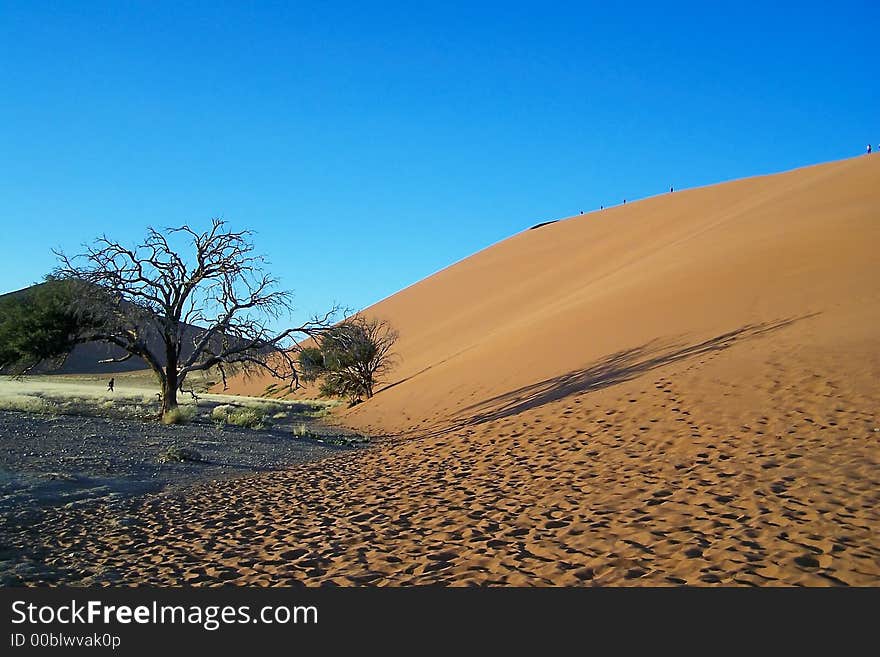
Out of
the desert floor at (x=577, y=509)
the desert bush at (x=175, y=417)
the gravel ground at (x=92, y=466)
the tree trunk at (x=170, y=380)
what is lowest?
the desert floor at (x=577, y=509)

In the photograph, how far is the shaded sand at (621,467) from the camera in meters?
6.08

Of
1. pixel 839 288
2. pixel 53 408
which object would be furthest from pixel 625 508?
pixel 53 408

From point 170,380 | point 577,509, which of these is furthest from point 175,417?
point 577,509

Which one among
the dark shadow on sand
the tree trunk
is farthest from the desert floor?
the tree trunk

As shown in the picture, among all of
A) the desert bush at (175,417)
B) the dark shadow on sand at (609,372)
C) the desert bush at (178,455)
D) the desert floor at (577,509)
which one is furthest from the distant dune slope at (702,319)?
the desert bush at (178,455)

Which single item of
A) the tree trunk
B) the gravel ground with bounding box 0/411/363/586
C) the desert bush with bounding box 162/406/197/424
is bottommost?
the gravel ground with bounding box 0/411/363/586

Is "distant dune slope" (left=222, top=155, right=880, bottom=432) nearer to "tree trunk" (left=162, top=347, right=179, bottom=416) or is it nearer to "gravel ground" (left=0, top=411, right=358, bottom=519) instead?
"gravel ground" (left=0, top=411, right=358, bottom=519)

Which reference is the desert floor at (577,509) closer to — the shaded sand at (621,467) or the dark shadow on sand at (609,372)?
the shaded sand at (621,467)

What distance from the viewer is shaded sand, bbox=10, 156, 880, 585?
608 cm

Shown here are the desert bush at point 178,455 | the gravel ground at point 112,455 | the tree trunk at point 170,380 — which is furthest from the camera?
the tree trunk at point 170,380

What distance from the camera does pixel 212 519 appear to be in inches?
334

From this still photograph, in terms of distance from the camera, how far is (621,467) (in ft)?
31.0

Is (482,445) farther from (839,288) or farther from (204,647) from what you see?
(839,288)

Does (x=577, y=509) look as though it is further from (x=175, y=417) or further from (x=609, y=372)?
(x=175, y=417)
